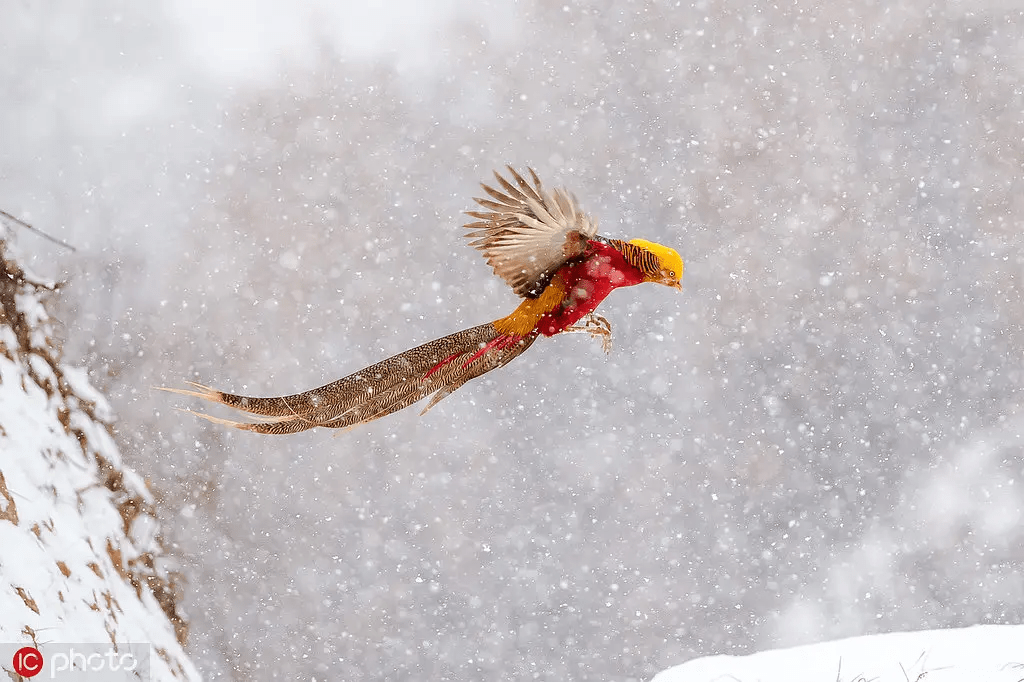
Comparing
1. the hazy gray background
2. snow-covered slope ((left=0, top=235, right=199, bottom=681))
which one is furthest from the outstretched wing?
snow-covered slope ((left=0, top=235, right=199, bottom=681))

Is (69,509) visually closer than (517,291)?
No

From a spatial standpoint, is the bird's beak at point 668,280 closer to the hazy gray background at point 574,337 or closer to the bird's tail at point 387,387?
the bird's tail at point 387,387

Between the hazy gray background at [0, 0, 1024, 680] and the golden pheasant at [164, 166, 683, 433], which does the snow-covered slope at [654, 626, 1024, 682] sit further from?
the golden pheasant at [164, 166, 683, 433]

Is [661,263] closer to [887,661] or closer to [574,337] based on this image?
[574,337]

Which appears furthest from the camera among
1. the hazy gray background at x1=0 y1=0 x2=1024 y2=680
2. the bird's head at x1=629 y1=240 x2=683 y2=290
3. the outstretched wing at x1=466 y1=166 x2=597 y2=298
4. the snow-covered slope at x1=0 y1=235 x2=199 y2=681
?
the hazy gray background at x1=0 y1=0 x2=1024 y2=680

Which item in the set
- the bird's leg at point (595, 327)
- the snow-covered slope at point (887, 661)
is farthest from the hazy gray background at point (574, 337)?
the bird's leg at point (595, 327)

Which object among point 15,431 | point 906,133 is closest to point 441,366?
point 15,431

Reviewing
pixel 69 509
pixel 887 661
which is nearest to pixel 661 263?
pixel 887 661
